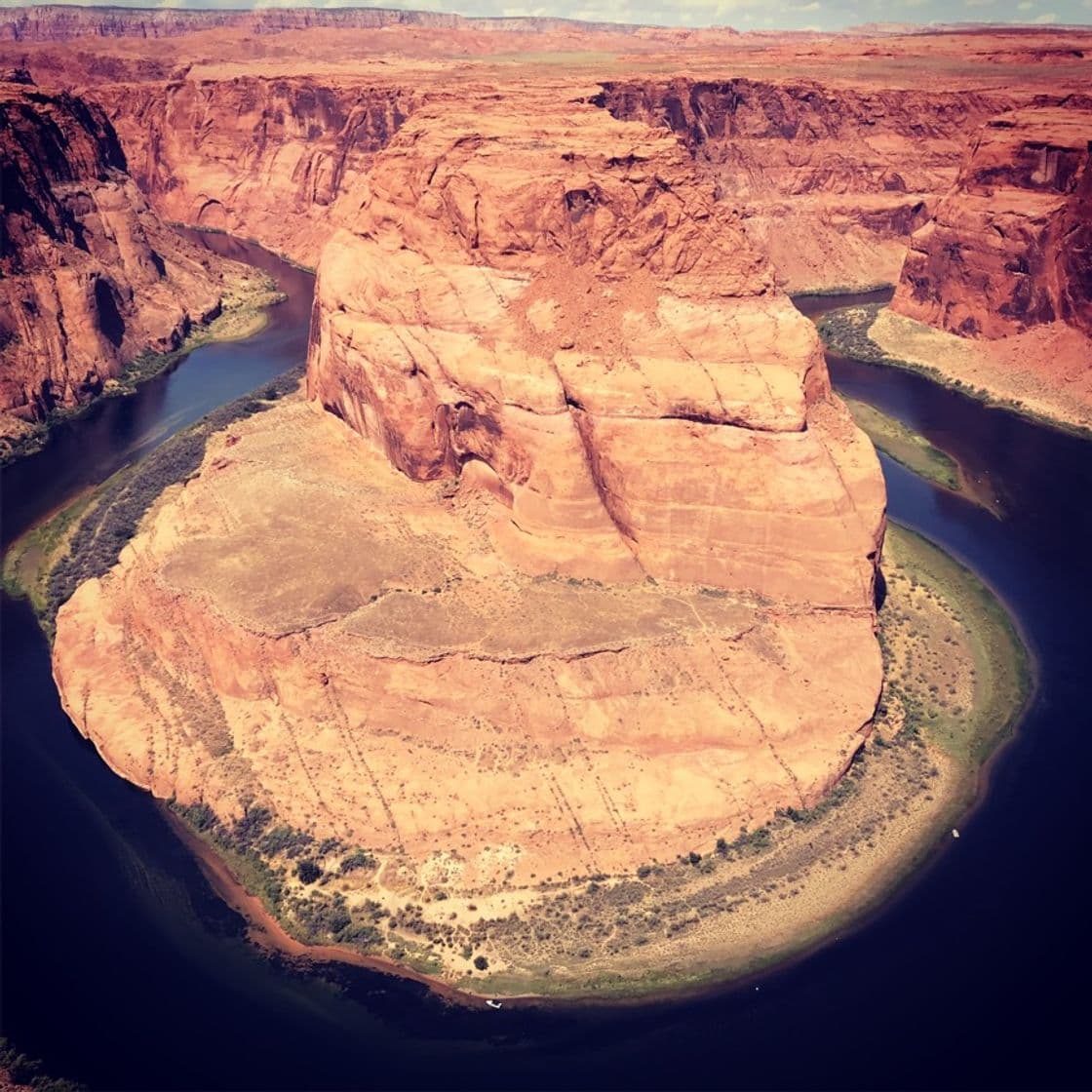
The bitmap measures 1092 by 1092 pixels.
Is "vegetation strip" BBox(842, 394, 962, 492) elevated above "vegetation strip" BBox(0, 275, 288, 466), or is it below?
below

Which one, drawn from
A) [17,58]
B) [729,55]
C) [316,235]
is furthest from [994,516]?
[17,58]

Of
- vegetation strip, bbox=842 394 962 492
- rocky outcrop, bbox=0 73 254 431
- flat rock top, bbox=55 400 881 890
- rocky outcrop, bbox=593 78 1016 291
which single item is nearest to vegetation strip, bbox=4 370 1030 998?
flat rock top, bbox=55 400 881 890

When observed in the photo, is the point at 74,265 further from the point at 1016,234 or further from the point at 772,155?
the point at 1016,234

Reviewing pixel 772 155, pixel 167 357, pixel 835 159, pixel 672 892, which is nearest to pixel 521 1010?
pixel 672 892

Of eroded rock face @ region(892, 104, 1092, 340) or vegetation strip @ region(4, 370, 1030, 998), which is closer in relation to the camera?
vegetation strip @ region(4, 370, 1030, 998)

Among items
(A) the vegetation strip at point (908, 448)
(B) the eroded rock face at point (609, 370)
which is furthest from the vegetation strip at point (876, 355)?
(B) the eroded rock face at point (609, 370)

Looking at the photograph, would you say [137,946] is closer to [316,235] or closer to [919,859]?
[919,859]

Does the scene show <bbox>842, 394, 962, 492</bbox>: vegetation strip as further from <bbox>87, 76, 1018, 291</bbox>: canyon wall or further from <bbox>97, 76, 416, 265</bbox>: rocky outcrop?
<bbox>97, 76, 416, 265</bbox>: rocky outcrop
